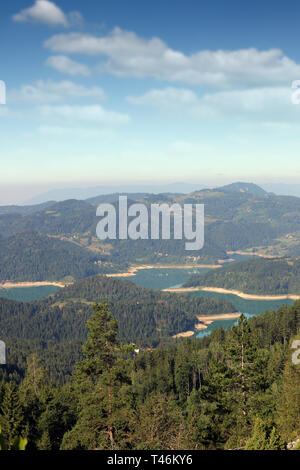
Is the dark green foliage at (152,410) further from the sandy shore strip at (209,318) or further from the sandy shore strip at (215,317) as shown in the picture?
the sandy shore strip at (215,317)

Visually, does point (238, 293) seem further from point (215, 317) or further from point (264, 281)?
point (215, 317)

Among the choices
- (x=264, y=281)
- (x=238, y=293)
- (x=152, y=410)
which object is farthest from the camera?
(x=264, y=281)

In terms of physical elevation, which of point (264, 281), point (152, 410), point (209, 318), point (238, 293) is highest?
point (152, 410)

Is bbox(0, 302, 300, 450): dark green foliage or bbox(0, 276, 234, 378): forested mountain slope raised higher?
bbox(0, 302, 300, 450): dark green foliage

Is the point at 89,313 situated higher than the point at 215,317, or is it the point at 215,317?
the point at 89,313

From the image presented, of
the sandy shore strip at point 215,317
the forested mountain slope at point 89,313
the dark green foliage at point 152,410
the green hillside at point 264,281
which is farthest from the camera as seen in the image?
the green hillside at point 264,281

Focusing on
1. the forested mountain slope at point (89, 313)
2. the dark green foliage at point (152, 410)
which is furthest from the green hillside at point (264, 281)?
the dark green foliage at point (152, 410)

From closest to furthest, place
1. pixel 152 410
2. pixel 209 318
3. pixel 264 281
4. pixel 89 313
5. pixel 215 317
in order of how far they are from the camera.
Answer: pixel 152 410, pixel 215 317, pixel 209 318, pixel 89 313, pixel 264 281

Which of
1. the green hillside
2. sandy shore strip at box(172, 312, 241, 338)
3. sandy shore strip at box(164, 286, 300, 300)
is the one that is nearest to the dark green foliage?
sandy shore strip at box(172, 312, 241, 338)

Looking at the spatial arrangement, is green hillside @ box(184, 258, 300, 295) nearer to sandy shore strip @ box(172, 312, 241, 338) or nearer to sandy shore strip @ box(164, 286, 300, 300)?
sandy shore strip @ box(164, 286, 300, 300)

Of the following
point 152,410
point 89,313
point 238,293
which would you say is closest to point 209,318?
point 89,313
